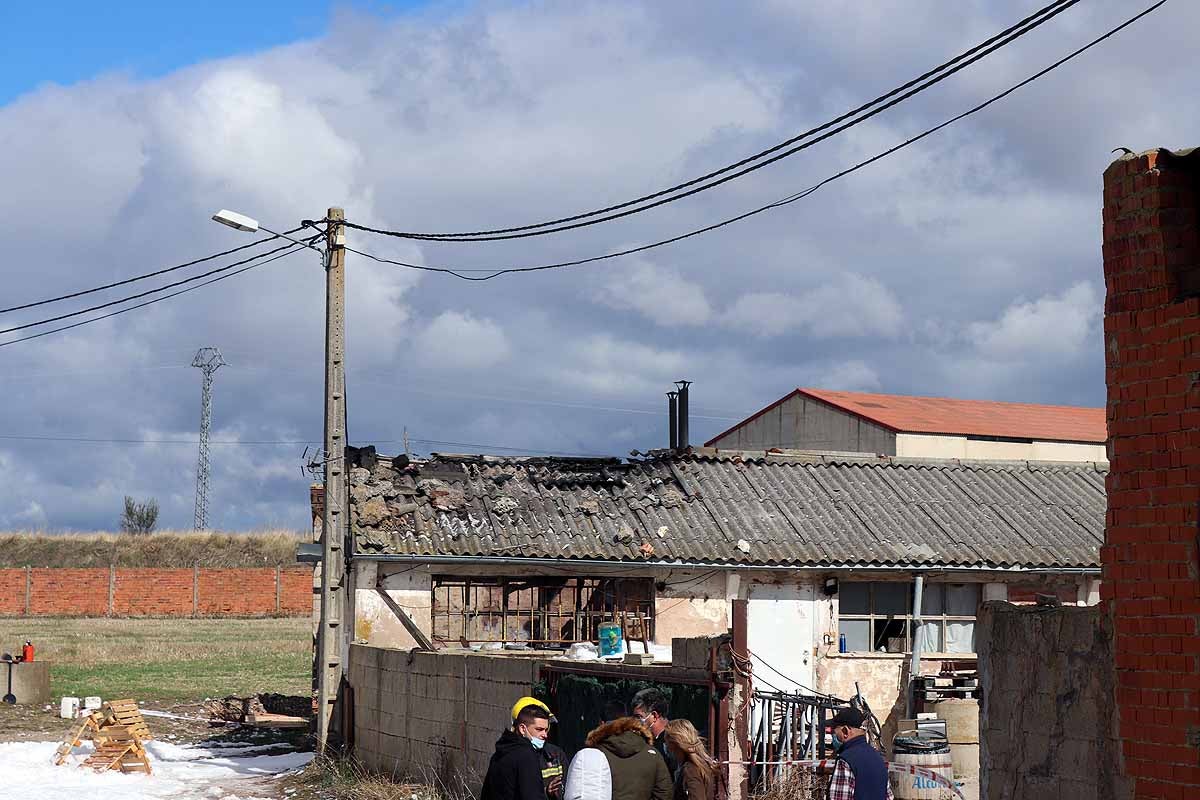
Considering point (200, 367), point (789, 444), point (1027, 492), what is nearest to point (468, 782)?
point (1027, 492)

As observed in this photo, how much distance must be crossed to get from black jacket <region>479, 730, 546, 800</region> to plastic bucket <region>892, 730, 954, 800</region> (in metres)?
5.13

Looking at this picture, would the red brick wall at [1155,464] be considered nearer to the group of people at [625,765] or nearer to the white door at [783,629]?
the group of people at [625,765]

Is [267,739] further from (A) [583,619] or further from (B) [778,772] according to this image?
(B) [778,772]

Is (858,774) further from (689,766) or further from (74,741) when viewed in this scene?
(74,741)

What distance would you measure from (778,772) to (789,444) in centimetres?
3654

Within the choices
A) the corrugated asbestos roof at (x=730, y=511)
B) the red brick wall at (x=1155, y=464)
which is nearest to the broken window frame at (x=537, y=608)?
the corrugated asbestos roof at (x=730, y=511)

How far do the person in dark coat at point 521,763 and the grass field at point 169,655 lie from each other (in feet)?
69.2

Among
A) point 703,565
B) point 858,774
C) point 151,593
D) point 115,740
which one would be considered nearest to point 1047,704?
point 858,774

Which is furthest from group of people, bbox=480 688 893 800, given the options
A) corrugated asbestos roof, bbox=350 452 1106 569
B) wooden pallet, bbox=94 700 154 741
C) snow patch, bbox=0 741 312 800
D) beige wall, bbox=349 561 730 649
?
corrugated asbestos roof, bbox=350 452 1106 569

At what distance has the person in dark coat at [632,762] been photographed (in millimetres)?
8148

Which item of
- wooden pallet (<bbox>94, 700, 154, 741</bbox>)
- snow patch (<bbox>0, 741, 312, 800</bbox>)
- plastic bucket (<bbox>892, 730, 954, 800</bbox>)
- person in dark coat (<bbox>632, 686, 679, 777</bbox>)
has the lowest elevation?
snow patch (<bbox>0, 741, 312, 800</bbox>)

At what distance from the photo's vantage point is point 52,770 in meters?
18.3

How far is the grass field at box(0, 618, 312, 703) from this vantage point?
2997 cm

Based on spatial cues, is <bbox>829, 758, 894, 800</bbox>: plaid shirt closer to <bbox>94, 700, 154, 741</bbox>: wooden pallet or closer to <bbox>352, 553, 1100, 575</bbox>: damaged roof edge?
<bbox>352, 553, 1100, 575</bbox>: damaged roof edge
